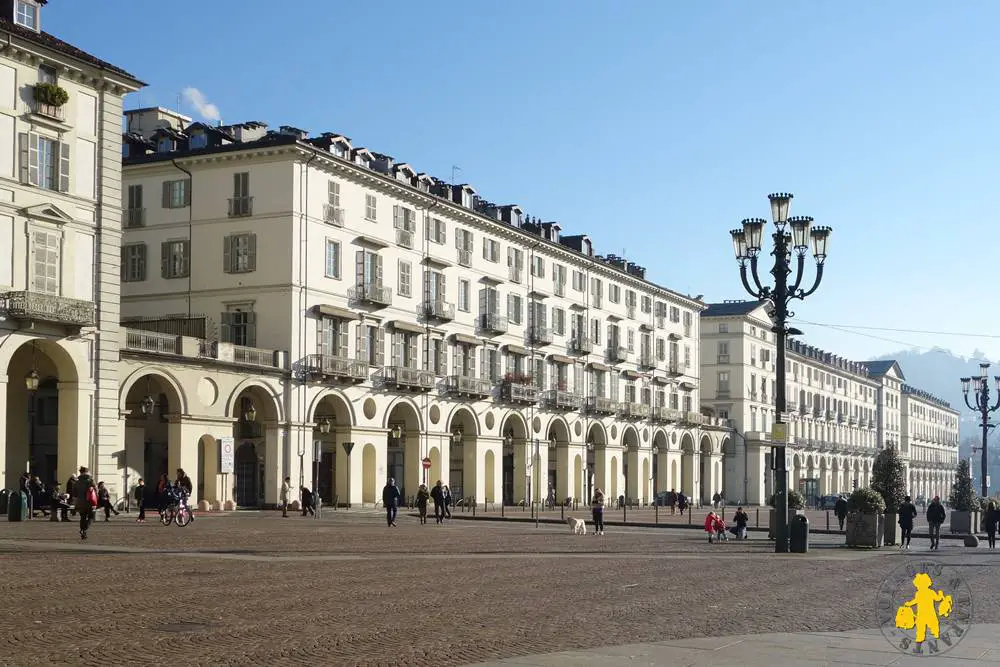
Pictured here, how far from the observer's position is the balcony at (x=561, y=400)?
2933 inches

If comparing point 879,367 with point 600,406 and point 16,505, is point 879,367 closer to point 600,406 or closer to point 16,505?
point 600,406

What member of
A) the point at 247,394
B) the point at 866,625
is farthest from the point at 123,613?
the point at 247,394

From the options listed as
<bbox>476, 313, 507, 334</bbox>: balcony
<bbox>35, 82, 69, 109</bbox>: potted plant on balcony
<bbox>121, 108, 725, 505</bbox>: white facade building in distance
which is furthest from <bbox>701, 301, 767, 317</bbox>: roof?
<bbox>35, 82, 69, 109</bbox>: potted plant on balcony

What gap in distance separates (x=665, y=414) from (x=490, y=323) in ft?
86.7

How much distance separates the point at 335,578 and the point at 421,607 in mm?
4389

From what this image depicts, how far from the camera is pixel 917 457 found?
17850 centimetres

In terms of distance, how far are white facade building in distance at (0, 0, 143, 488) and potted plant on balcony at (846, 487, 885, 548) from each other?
76.7 ft

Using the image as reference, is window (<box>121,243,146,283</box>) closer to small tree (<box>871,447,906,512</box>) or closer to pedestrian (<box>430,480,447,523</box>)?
pedestrian (<box>430,480,447,523</box>)

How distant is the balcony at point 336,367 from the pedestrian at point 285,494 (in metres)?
4.77

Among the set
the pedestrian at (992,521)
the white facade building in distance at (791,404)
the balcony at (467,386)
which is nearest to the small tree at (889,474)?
the pedestrian at (992,521)

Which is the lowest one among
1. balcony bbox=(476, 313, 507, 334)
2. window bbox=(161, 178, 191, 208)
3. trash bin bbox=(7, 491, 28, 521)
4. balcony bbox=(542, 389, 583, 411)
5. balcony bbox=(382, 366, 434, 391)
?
trash bin bbox=(7, 491, 28, 521)

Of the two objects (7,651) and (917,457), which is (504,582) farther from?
(917,457)

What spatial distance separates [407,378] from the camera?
60250mm

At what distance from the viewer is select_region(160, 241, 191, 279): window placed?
184 ft
